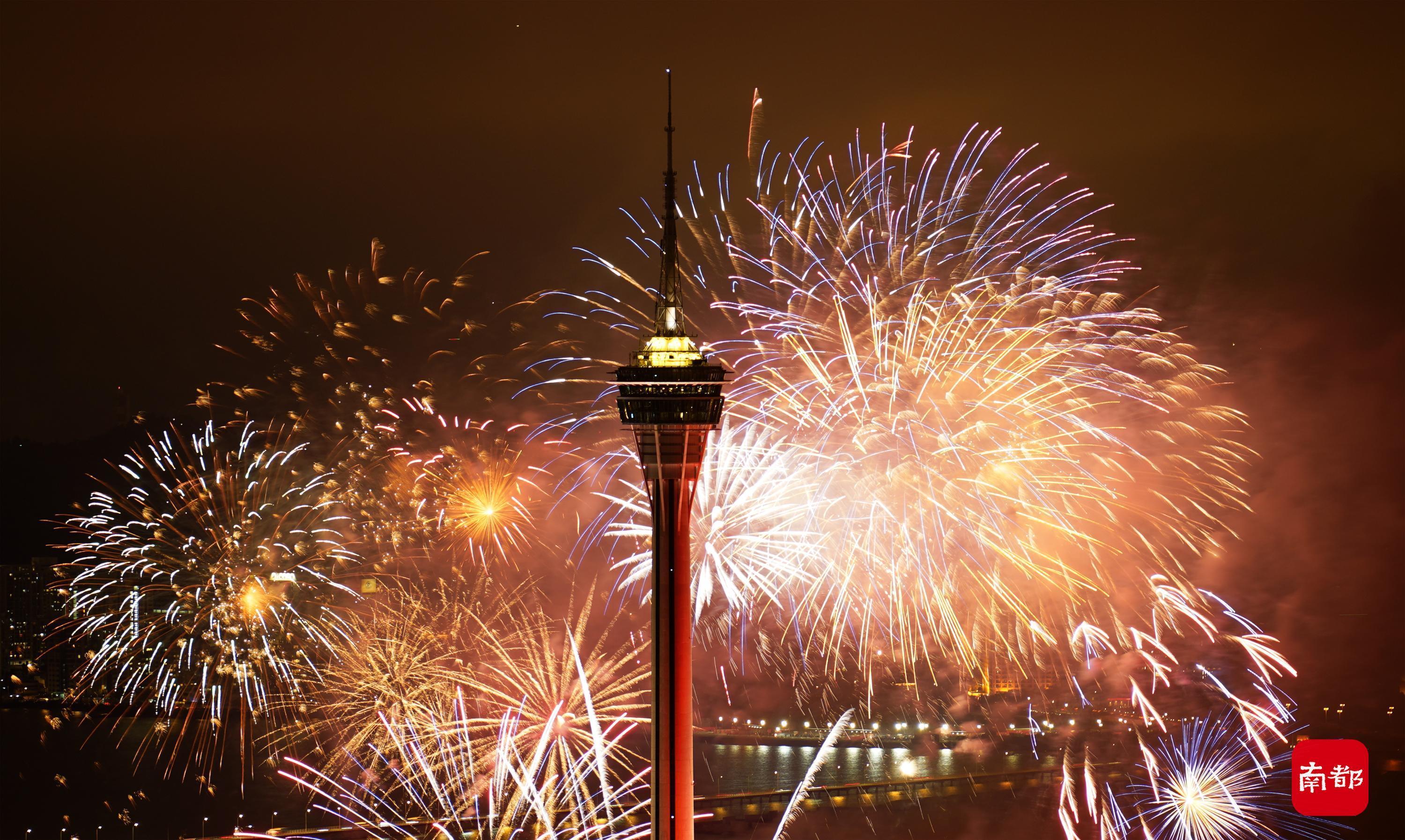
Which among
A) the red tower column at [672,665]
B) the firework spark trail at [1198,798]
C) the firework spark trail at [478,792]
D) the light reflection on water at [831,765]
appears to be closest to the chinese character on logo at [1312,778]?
the firework spark trail at [1198,798]

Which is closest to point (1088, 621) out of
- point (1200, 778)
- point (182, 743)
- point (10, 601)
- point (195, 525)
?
point (1200, 778)

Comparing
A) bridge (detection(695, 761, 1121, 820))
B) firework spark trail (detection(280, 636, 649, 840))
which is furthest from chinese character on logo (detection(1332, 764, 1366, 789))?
Answer: firework spark trail (detection(280, 636, 649, 840))

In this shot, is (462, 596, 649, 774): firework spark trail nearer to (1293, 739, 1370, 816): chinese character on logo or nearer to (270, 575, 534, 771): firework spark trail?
(270, 575, 534, 771): firework spark trail

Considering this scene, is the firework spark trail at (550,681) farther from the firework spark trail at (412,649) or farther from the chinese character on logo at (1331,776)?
the chinese character on logo at (1331,776)

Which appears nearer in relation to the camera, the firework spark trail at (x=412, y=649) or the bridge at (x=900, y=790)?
the firework spark trail at (x=412, y=649)

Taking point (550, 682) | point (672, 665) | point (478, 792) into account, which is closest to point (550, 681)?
point (550, 682)

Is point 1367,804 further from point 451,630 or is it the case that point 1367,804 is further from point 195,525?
point 195,525
